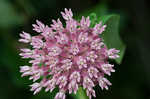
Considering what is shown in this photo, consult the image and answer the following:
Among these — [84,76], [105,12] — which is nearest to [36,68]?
[84,76]

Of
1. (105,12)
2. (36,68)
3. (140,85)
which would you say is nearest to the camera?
(36,68)

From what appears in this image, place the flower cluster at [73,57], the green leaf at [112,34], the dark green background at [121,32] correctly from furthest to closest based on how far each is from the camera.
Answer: the dark green background at [121,32] < the green leaf at [112,34] < the flower cluster at [73,57]

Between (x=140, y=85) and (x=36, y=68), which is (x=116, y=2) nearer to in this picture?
(x=140, y=85)

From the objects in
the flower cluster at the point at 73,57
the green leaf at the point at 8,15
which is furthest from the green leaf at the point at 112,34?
the green leaf at the point at 8,15

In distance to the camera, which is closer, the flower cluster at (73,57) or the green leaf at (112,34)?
the flower cluster at (73,57)

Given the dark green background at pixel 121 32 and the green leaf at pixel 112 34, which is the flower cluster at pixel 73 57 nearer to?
the green leaf at pixel 112 34
